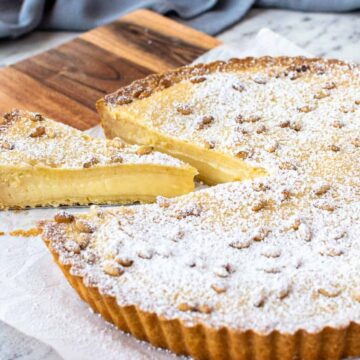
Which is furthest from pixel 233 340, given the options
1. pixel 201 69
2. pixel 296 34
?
pixel 296 34

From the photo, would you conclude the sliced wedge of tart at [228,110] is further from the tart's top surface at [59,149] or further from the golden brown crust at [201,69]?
the tart's top surface at [59,149]

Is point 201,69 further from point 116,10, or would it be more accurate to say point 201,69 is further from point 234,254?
point 116,10

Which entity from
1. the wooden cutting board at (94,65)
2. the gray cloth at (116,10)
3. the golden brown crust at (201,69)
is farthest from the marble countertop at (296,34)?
the golden brown crust at (201,69)

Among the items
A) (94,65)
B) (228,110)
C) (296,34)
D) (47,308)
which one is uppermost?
(228,110)

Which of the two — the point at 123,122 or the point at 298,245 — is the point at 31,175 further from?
the point at 298,245

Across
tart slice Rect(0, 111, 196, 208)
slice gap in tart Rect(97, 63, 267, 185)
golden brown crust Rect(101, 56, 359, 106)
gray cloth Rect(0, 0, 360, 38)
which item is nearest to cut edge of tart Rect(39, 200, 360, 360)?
tart slice Rect(0, 111, 196, 208)
